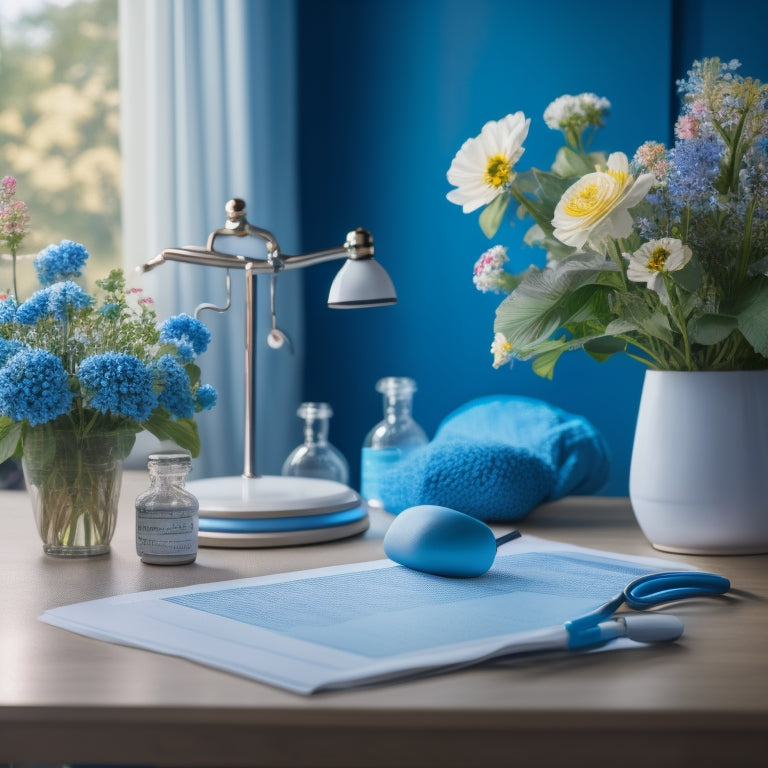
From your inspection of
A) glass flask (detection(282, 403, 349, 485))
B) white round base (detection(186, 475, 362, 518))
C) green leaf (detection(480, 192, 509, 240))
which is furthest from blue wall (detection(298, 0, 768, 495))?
white round base (detection(186, 475, 362, 518))

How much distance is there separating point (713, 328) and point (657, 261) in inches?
3.9

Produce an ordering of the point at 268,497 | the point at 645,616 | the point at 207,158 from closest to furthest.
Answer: the point at 645,616
the point at 268,497
the point at 207,158

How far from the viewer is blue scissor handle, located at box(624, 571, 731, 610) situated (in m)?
0.86

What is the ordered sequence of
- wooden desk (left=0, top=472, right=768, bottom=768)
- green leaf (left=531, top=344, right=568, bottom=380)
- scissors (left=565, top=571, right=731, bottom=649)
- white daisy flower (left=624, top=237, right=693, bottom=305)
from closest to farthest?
1. wooden desk (left=0, top=472, right=768, bottom=768)
2. scissors (left=565, top=571, right=731, bottom=649)
3. white daisy flower (left=624, top=237, right=693, bottom=305)
4. green leaf (left=531, top=344, right=568, bottom=380)

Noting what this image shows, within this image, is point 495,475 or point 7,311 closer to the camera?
point 7,311

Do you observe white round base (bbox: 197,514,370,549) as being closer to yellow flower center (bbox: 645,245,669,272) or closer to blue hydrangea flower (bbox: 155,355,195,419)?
blue hydrangea flower (bbox: 155,355,195,419)

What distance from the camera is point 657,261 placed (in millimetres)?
984

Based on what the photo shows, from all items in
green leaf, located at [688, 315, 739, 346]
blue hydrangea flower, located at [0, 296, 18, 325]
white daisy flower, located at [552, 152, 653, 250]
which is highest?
white daisy flower, located at [552, 152, 653, 250]

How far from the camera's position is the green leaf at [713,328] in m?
1.01

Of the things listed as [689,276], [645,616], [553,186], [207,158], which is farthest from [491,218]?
[207,158]

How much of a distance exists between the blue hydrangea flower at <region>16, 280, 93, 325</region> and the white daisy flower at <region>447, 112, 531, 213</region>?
16.0 inches

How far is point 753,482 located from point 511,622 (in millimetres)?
420

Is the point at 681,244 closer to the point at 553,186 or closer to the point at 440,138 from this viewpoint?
the point at 553,186

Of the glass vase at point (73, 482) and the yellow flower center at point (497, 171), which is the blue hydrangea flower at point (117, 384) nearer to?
the glass vase at point (73, 482)
